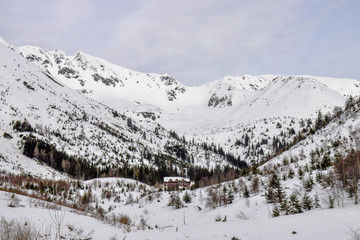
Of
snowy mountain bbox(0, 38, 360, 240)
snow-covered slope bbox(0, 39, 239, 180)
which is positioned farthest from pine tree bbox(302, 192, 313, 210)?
snow-covered slope bbox(0, 39, 239, 180)

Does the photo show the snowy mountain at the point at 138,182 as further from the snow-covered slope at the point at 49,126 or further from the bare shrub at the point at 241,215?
the snow-covered slope at the point at 49,126

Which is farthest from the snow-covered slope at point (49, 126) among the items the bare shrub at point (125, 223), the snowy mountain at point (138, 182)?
the bare shrub at point (125, 223)

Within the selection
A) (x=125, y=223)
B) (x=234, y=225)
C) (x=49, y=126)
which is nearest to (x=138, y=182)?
(x=49, y=126)

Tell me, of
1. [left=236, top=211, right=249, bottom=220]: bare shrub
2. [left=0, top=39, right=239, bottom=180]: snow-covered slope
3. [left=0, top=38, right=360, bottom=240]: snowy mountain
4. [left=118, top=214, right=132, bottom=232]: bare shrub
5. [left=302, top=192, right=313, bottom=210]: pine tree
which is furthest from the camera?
[left=0, top=39, right=239, bottom=180]: snow-covered slope

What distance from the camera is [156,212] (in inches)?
1474

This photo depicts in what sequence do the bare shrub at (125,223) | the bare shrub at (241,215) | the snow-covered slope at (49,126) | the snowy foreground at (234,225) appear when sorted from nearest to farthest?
the snowy foreground at (234,225) → the bare shrub at (125,223) → the bare shrub at (241,215) → the snow-covered slope at (49,126)

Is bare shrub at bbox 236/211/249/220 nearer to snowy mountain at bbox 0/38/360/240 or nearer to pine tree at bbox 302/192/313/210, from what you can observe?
snowy mountain at bbox 0/38/360/240

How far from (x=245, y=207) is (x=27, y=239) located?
22812mm

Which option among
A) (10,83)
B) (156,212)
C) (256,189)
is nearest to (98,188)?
(156,212)

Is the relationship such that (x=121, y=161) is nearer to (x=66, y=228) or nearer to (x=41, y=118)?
(x=41, y=118)

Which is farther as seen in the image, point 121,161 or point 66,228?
point 121,161

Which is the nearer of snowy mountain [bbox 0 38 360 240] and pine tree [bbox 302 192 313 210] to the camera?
snowy mountain [bbox 0 38 360 240]

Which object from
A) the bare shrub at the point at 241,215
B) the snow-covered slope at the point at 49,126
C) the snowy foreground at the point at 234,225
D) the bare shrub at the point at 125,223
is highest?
the snow-covered slope at the point at 49,126

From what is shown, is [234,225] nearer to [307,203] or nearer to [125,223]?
[307,203]
